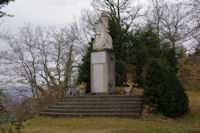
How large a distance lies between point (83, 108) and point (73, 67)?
7.20 meters

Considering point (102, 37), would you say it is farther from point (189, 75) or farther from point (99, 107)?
point (189, 75)

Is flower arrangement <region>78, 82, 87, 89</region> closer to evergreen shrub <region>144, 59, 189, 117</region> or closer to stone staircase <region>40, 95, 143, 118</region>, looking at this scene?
stone staircase <region>40, 95, 143, 118</region>

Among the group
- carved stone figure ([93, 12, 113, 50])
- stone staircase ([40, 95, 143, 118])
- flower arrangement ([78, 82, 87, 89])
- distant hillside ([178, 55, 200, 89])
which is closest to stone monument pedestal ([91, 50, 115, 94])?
carved stone figure ([93, 12, 113, 50])

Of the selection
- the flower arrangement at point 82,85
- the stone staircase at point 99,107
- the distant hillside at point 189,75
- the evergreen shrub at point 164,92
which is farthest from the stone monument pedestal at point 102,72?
the distant hillside at point 189,75

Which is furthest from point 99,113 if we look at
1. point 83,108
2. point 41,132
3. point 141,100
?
point 41,132

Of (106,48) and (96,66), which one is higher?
(106,48)

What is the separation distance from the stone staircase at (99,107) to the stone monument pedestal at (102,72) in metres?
1.41

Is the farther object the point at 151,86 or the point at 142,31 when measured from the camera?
the point at 142,31

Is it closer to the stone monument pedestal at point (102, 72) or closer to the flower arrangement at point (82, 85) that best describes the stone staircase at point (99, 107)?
the stone monument pedestal at point (102, 72)

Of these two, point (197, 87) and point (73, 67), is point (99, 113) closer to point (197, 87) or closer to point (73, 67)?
point (73, 67)

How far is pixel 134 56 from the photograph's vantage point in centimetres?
1858

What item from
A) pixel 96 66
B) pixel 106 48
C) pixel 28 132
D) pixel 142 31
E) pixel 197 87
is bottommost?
pixel 28 132

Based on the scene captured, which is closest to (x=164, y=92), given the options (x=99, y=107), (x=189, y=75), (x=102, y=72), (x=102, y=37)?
(x=99, y=107)

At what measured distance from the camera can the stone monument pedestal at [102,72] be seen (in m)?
14.0
